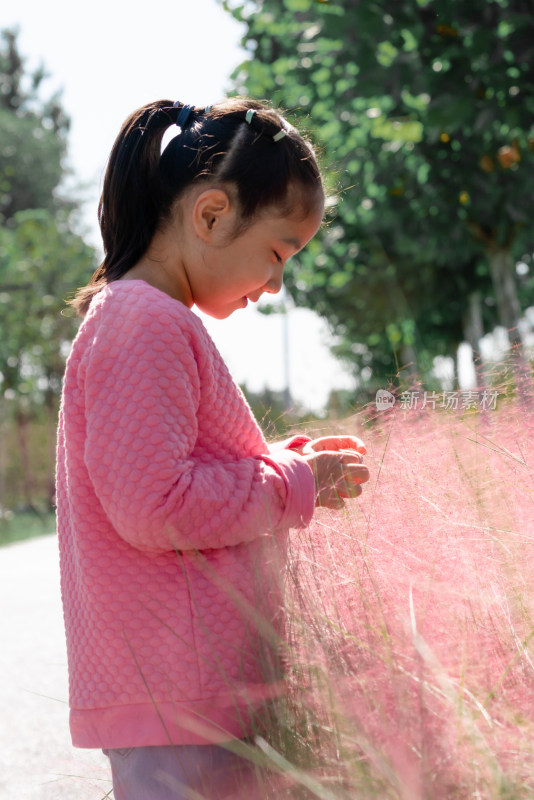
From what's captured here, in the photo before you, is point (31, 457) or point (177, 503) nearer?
point (177, 503)

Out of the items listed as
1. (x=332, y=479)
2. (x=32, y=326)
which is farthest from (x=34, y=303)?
(x=332, y=479)

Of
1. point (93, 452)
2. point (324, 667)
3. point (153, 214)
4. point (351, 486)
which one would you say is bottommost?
point (324, 667)

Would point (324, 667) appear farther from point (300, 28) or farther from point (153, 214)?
point (300, 28)

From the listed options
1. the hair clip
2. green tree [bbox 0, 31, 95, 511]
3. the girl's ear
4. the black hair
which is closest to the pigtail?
the black hair

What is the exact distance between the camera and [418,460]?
4.94 feet

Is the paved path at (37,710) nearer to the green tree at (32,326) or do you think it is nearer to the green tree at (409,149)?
the green tree at (409,149)

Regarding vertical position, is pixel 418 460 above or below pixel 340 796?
above

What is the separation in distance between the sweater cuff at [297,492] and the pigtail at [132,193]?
0.52m

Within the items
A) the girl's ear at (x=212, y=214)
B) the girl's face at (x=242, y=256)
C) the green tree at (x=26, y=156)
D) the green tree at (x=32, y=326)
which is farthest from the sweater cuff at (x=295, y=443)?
the green tree at (x=26, y=156)

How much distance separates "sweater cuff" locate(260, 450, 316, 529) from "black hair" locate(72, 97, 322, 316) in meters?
0.45

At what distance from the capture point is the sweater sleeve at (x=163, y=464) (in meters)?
1.19

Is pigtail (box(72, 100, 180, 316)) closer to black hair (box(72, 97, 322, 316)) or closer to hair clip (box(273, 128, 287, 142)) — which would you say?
black hair (box(72, 97, 322, 316))

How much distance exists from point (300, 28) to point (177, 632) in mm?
5895

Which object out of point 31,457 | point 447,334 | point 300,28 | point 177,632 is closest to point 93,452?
point 177,632
